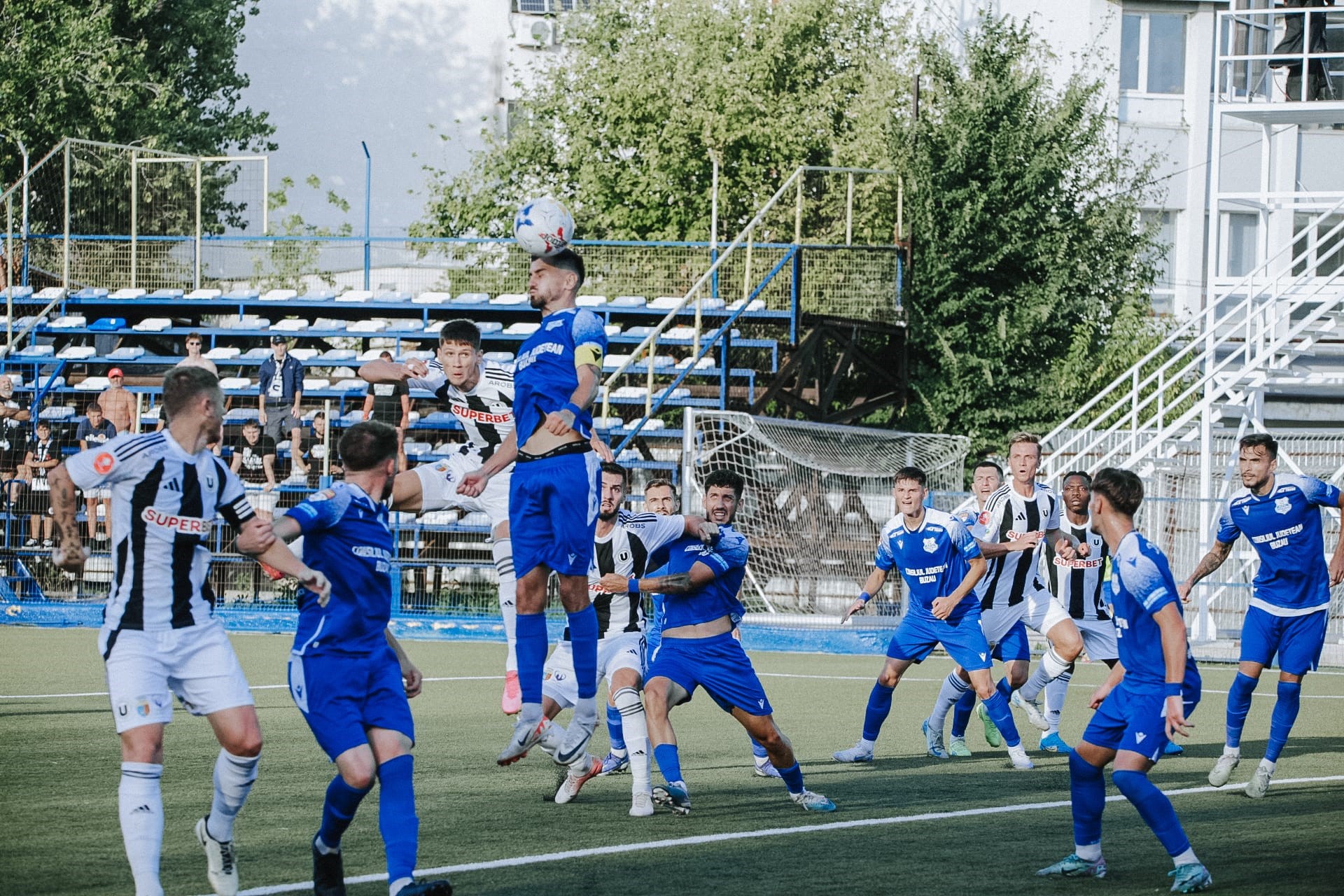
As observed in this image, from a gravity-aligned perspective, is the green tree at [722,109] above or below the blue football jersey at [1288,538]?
above

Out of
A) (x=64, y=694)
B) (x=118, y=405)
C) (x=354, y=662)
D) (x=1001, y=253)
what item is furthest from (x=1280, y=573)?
(x=118, y=405)

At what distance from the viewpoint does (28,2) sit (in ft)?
103

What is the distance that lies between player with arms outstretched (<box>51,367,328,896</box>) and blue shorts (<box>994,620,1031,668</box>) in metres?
7.24

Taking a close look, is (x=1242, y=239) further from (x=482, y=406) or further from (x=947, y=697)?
(x=482, y=406)

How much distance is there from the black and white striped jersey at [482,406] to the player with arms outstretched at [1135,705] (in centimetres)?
394

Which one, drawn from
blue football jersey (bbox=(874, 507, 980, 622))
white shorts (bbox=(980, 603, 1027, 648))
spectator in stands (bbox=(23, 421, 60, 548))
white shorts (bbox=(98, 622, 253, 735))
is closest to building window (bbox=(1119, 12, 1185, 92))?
spectator in stands (bbox=(23, 421, 60, 548))

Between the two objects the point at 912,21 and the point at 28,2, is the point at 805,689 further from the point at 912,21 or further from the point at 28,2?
the point at 28,2

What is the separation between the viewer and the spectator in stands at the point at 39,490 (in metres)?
20.8

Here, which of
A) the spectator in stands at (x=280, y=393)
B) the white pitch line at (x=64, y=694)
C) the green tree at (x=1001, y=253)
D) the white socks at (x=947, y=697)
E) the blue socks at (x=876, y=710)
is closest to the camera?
the blue socks at (x=876, y=710)

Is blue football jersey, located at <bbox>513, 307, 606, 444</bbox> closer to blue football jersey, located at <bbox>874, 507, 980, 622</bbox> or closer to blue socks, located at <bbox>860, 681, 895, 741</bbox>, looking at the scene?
blue socks, located at <bbox>860, 681, 895, 741</bbox>

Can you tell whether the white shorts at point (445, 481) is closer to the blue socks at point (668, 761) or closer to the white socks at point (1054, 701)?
the blue socks at point (668, 761)

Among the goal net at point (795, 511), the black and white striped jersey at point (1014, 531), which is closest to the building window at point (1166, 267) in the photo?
the goal net at point (795, 511)

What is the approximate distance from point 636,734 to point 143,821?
3.29 m

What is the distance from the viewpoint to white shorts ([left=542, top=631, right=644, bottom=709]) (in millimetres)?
8922
